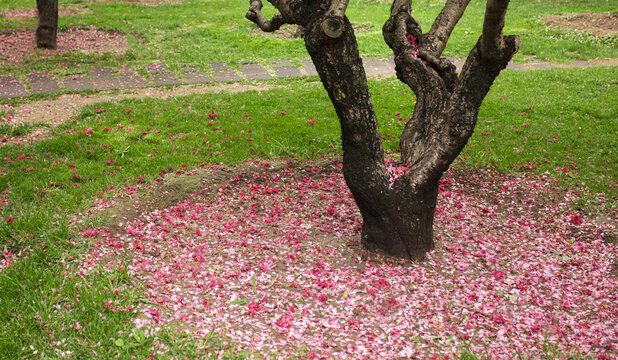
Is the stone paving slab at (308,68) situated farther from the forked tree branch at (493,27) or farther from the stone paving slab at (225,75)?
the forked tree branch at (493,27)

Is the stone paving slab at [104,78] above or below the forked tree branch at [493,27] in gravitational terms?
below

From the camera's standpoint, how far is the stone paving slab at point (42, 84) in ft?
35.7

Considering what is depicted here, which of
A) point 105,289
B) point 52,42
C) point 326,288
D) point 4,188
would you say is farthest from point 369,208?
point 52,42

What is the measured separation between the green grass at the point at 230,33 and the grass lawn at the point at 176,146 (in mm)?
84

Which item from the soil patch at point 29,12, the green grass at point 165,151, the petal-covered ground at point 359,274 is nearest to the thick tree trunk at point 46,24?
the soil patch at point 29,12

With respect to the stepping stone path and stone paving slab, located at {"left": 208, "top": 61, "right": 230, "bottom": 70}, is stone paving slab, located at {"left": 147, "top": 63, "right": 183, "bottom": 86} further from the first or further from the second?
stone paving slab, located at {"left": 208, "top": 61, "right": 230, "bottom": 70}

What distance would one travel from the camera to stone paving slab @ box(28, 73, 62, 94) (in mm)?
10875

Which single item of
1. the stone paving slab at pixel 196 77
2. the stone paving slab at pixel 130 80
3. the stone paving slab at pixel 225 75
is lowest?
the stone paving slab at pixel 130 80

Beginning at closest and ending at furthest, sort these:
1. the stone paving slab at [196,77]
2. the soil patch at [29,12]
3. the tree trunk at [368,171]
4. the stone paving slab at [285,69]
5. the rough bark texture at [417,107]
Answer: the rough bark texture at [417,107]
the tree trunk at [368,171]
the stone paving slab at [196,77]
the stone paving slab at [285,69]
the soil patch at [29,12]

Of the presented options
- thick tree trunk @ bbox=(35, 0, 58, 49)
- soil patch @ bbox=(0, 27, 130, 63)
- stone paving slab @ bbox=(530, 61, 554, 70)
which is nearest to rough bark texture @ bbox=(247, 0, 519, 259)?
stone paving slab @ bbox=(530, 61, 554, 70)

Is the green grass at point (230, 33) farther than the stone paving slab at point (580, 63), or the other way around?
the stone paving slab at point (580, 63)

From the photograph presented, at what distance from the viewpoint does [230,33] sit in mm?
15906

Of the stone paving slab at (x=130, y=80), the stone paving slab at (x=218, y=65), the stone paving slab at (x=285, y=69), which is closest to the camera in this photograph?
the stone paving slab at (x=130, y=80)

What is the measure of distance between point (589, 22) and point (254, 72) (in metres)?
11.9
